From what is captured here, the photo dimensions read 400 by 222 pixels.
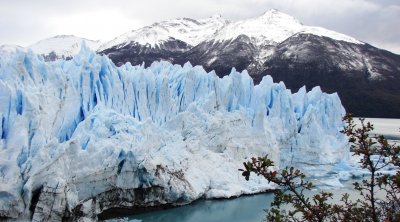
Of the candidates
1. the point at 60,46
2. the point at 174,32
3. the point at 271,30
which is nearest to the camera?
the point at 271,30

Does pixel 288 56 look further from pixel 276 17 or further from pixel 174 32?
pixel 174 32

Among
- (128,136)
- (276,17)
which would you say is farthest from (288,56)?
(128,136)

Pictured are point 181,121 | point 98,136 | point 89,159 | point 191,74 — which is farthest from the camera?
point 191,74

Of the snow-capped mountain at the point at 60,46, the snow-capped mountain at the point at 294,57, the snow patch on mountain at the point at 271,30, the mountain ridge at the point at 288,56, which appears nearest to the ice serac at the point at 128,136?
the snow-capped mountain at the point at 294,57

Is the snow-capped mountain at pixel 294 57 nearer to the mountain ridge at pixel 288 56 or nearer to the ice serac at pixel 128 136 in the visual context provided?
the mountain ridge at pixel 288 56

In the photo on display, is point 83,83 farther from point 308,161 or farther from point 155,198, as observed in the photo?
point 308,161

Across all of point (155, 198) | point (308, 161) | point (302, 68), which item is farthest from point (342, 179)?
point (302, 68)
